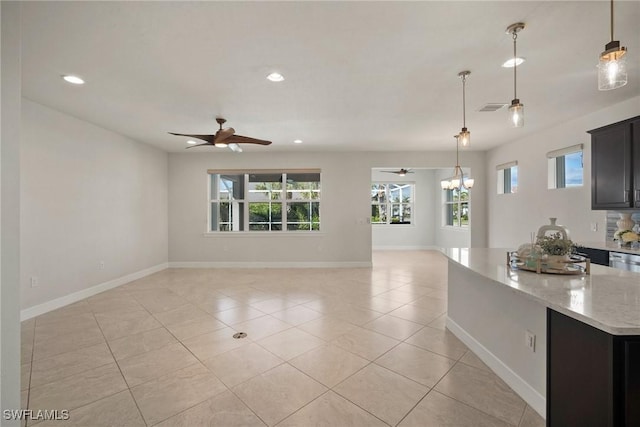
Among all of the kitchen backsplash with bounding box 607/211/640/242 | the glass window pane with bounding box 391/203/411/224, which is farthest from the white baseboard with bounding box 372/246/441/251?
the kitchen backsplash with bounding box 607/211/640/242

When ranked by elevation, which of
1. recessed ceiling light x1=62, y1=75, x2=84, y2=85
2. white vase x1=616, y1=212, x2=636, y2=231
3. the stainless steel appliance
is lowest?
the stainless steel appliance

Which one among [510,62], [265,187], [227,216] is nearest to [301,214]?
[265,187]

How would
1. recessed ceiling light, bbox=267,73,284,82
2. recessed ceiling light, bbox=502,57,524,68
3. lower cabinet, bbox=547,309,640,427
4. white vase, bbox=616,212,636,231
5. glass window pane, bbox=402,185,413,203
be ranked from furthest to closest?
1. glass window pane, bbox=402,185,413,203
2. white vase, bbox=616,212,636,231
3. recessed ceiling light, bbox=267,73,284,82
4. recessed ceiling light, bbox=502,57,524,68
5. lower cabinet, bbox=547,309,640,427

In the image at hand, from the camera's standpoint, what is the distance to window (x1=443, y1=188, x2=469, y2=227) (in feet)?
24.8

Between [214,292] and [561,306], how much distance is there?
174 inches

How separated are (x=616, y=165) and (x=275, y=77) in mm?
4174

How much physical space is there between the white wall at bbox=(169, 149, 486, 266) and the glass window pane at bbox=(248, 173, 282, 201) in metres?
0.33

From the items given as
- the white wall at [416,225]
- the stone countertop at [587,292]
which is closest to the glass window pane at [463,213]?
the white wall at [416,225]

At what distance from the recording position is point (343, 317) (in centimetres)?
343

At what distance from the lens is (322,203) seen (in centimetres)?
649

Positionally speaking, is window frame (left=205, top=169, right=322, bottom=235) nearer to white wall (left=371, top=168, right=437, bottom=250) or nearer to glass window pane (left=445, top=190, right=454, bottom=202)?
white wall (left=371, top=168, right=437, bottom=250)

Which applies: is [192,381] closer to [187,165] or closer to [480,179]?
[187,165]

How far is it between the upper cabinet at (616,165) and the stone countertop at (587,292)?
195cm

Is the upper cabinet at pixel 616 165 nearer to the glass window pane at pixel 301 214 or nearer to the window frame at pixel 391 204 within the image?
the glass window pane at pixel 301 214
